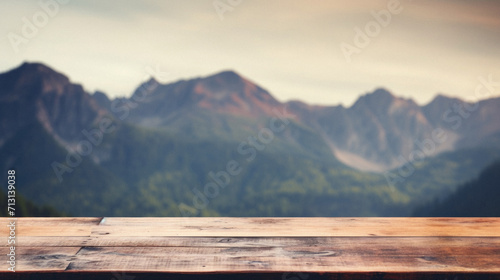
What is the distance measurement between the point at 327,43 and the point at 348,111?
7.53 m

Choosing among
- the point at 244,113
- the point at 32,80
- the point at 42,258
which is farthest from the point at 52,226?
the point at 32,80

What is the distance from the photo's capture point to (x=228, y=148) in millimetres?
22047

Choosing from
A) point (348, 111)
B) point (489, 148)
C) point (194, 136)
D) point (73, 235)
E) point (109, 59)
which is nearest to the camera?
point (73, 235)

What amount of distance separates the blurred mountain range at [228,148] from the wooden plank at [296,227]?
16675 millimetres

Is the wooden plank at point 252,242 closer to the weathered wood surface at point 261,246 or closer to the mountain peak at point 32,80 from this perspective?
the weathered wood surface at point 261,246

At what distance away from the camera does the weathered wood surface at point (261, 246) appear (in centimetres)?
95

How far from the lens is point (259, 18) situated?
13.7m

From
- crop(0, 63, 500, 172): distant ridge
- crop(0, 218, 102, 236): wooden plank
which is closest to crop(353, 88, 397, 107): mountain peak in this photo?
crop(0, 63, 500, 172): distant ridge

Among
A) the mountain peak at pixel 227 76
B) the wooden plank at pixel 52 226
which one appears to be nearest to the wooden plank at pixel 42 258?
the wooden plank at pixel 52 226

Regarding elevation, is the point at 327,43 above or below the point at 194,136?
above

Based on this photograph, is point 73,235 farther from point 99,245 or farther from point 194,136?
point 194,136

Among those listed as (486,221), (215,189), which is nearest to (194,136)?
(215,189)

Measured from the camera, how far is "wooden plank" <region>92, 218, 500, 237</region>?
1.24m

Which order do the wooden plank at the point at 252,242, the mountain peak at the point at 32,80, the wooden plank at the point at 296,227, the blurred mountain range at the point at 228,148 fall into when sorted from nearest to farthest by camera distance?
the wooden plank at the point at 252,242
the wooden plank at the point at 296,227
the blurred mountain range at the point at 228,148
the mountain peak at the point at 32,80
